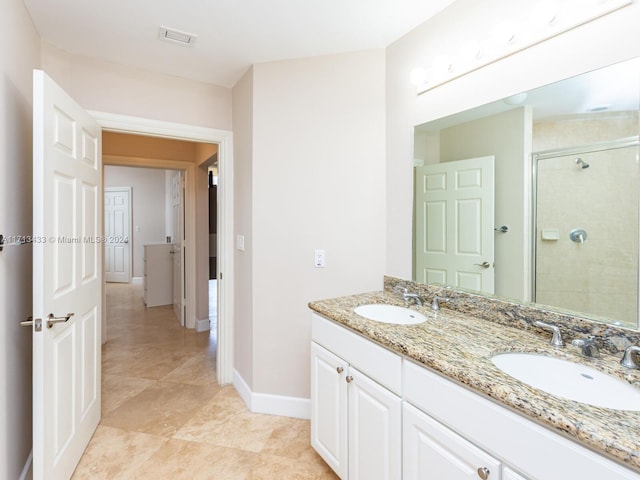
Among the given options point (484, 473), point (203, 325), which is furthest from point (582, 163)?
point (203, 325)

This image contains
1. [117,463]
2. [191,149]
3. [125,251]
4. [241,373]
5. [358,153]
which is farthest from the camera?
[125,251]

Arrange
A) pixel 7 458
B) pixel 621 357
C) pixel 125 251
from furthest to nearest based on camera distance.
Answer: pixel 125 251 → pixel 7 458 → pixel 621 357

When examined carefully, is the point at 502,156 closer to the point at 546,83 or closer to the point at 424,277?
the point at 546,83

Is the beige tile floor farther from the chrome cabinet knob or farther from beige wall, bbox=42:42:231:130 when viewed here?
beige wall, bbox=42:42:231:130

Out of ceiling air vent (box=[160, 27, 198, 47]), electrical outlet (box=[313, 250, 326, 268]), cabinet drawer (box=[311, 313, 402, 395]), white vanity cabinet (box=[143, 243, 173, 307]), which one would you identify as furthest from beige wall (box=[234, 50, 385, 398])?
white vanity cabinet (box=[143, 243, 173, 307])

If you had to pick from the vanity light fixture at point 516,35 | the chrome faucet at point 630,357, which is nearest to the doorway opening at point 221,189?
the vanity light fixture at point 516,35

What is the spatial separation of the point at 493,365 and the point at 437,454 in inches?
13.2

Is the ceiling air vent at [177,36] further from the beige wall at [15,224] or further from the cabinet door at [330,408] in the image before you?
the cabinet door at [330,408]

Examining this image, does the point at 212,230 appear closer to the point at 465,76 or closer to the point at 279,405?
the point at 279,405

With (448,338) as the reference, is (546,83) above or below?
above

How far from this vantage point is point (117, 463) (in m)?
1.79

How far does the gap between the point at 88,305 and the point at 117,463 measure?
86 centimetres

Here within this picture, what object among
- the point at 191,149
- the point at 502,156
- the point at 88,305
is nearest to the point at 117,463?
the point at 88,305

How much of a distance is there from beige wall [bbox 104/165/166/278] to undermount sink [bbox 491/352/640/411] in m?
6.79
